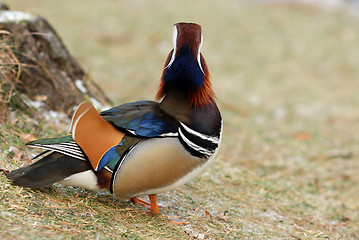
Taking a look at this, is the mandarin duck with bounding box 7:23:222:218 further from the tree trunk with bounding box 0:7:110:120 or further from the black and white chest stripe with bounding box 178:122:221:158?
the tree trunk with bounding box 0:7:110:120

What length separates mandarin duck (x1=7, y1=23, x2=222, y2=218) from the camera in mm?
2641

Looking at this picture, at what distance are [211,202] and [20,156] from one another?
1551 mm

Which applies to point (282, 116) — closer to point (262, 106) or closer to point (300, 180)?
point (262, 106)

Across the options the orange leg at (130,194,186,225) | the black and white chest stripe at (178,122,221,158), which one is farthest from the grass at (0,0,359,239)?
the black and white chest stripe at (178,122,221,158)

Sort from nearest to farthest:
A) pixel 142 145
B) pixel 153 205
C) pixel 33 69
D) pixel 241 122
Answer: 1. pixel 142 145
2. pixel 153 205
3. pixel 33 69
4. pixel 241 122

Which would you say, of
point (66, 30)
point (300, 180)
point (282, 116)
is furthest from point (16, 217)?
point (66, 30)

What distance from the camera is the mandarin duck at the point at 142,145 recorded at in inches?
104

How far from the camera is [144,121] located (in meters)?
2.74

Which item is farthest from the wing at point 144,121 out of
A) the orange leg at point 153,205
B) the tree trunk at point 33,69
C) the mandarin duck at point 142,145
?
the tree trunk at point 33,69

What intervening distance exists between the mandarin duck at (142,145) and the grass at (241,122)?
0.19 metres

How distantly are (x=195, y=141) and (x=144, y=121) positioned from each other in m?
0.35

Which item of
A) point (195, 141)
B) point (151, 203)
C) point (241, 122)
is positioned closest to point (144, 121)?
point (195, 141)

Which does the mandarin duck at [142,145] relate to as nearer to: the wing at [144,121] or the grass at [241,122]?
the wing at [144,121]

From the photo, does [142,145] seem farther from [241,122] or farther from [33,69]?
[241,122]
